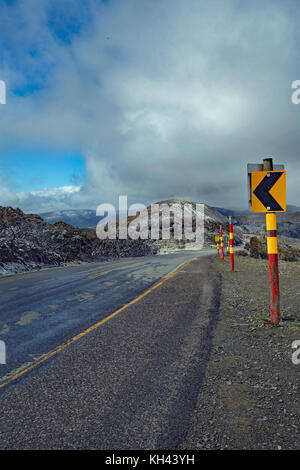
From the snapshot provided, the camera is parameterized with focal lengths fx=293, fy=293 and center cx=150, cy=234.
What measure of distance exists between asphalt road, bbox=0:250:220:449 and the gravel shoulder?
0.55ft

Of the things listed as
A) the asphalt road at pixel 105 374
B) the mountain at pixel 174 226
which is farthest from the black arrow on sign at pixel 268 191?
the mountain at pixel 174 226

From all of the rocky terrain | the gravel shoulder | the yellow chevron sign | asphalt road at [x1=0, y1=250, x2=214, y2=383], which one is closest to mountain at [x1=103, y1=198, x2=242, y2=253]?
the rocky terrain

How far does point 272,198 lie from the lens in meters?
5.64

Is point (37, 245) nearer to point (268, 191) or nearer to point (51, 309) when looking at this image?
point (51, 309)

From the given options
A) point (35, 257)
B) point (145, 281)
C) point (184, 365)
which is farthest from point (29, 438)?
point (35, 257)

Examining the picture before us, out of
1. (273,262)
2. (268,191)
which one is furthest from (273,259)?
(268,191)

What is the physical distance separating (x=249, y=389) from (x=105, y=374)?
1.72 meters

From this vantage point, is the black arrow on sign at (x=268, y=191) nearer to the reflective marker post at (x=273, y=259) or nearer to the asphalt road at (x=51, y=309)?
the reflective marker post at (x=273, y=259)

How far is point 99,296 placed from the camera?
851cm

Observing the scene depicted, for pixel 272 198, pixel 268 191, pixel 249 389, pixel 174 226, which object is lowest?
pixel 249 389

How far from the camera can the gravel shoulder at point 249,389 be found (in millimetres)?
2490

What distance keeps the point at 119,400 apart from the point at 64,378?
0.88 meters

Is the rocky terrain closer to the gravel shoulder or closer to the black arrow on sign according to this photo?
the gravel shoulder
